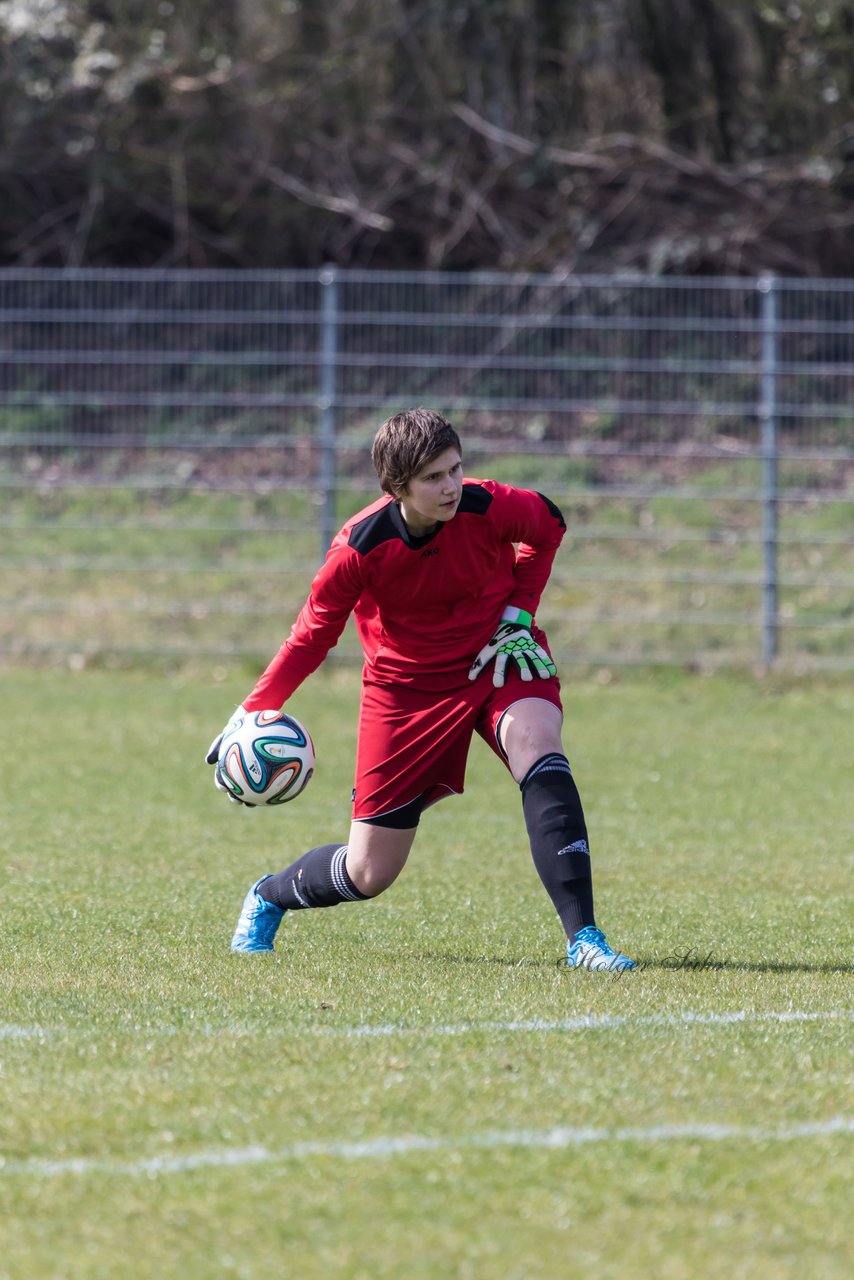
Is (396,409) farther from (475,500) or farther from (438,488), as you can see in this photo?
(438,488)

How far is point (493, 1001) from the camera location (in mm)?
4996

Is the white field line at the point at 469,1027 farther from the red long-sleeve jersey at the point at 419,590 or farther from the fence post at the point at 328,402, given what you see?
the fence post at the point at 328,402

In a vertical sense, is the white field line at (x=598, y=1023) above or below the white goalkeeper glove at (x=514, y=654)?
below

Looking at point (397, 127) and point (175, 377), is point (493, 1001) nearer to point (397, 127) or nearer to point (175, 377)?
point (175, 377)

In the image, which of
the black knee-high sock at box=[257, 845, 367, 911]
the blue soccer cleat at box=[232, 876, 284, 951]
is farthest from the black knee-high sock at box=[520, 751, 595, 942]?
the blue soccer cleat at box=[232, 876, 284, 951]

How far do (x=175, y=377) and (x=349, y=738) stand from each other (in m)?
4.38

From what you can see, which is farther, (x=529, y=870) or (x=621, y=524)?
(x=621, y=524)

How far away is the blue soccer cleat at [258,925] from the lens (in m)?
5.85

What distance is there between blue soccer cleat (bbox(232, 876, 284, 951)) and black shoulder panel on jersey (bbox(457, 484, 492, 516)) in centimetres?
138

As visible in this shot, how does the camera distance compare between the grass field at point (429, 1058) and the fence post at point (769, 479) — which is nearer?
the grass field at point (429, 1058)

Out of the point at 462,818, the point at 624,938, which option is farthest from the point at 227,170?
the point at 624,938

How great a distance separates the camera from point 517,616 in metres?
5.79

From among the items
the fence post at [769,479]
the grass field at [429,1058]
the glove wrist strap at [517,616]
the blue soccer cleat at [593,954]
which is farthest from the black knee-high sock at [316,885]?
the fence post at [769,479]

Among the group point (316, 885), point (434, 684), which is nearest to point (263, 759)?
point (316, 885)
